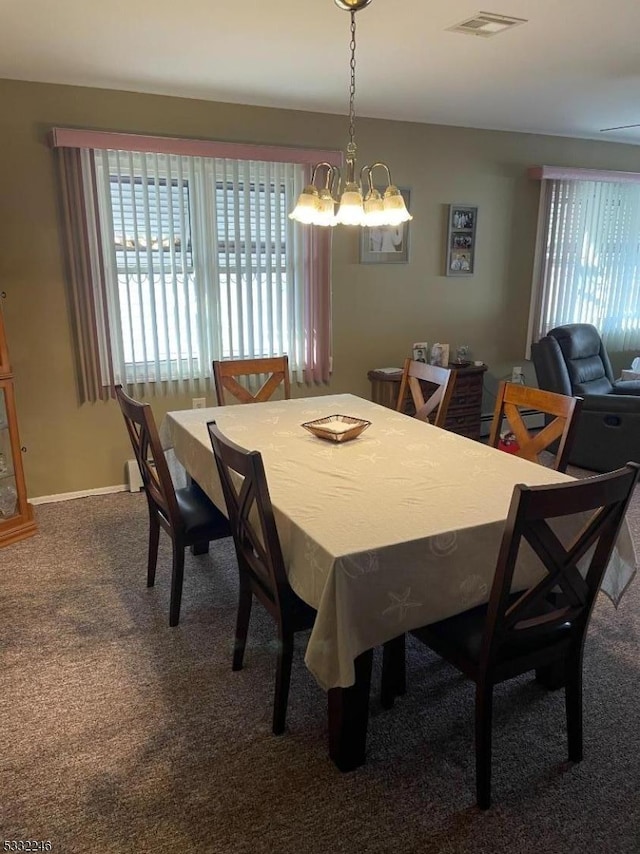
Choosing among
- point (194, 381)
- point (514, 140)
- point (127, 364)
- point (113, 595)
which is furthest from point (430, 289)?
A: point (113, 595)

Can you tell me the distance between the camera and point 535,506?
1.42 m

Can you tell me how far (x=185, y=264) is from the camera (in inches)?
152

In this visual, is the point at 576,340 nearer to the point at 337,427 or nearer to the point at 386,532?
the point at 337,427

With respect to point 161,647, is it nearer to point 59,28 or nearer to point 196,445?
point 196,445

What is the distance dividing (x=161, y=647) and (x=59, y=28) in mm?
2557

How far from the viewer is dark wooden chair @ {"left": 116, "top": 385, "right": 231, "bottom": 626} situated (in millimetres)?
2364

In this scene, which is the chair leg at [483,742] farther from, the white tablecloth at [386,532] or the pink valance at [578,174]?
the pink valance at [578,174]

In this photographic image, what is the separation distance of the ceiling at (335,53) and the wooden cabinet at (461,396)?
1.75 meters

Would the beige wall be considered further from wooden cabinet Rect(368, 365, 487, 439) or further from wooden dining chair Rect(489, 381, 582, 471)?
wooden dining chair Rect(489, 381, 582, 471)

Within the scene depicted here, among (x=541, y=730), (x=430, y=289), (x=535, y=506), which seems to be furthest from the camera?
(x=430, y=289)

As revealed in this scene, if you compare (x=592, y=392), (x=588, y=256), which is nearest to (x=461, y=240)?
(x=588, y=256)

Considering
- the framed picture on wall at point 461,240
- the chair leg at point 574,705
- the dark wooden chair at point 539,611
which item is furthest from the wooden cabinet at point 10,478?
the framed picture on wall at point 461,240

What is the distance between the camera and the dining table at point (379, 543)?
1.56m

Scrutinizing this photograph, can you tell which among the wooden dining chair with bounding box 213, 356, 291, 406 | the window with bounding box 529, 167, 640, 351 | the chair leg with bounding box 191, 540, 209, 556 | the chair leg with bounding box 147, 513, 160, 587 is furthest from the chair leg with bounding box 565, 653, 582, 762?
the window with bounding box 529, 167, 640, 351
